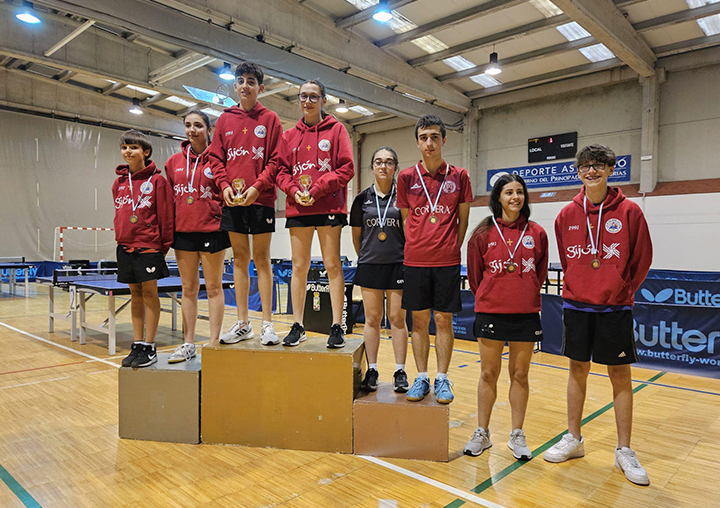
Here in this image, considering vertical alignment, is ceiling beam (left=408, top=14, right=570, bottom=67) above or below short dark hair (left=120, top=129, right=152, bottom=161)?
above

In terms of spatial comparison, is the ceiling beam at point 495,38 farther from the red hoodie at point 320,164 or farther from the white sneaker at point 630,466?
the white sneaker at point 630,466

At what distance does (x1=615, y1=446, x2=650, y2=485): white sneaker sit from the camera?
2.55m

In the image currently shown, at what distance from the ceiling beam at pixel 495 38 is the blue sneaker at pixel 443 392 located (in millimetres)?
9290

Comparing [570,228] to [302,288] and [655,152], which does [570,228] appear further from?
[655,152]

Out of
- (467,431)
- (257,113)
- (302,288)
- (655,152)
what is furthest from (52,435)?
(655,152)

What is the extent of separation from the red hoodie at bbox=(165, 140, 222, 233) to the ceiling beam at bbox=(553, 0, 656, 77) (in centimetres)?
718

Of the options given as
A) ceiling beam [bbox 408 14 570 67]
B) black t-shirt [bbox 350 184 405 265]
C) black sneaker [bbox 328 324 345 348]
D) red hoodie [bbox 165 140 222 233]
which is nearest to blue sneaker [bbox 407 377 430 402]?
black sneaker [bbox 328 324 345 348]

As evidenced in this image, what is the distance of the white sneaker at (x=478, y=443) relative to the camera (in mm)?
2900

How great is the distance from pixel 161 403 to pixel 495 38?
10354mm

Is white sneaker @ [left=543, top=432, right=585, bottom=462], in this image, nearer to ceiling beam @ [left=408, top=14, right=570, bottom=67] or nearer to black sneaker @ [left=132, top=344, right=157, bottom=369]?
black sneaker @ [left=132, top=344, right=157, bottom=369]

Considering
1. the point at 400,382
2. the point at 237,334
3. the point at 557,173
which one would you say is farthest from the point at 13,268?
the point at 557,173

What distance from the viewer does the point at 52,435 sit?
3193 mm

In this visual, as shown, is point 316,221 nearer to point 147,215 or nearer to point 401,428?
point 147,215

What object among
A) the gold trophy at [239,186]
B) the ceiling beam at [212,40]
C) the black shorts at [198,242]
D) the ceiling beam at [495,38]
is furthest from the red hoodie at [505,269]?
the ceiling beam at [495,38]
